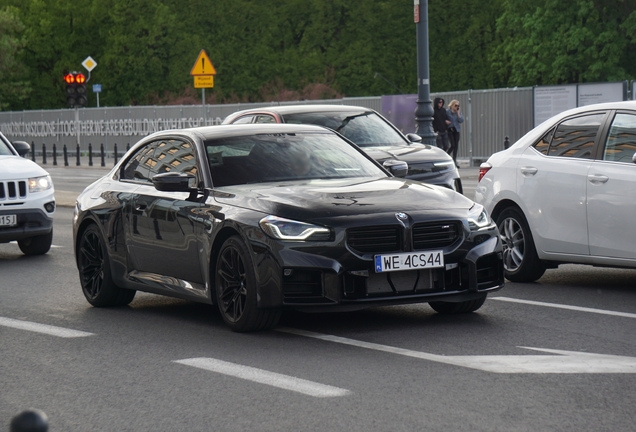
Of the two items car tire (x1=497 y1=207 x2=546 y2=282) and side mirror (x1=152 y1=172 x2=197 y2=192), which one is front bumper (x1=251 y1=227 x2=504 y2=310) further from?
car tire (x1=497 y1=207 x2=546 y2=282)

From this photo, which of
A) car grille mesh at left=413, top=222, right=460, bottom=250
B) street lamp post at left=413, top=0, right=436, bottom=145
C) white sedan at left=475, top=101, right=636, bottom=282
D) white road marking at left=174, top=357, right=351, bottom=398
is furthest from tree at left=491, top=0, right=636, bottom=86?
white road marking at left=174, top=357, right=351, bottom=398

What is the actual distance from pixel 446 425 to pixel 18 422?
3.08m

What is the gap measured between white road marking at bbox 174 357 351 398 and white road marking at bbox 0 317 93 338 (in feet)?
5.08

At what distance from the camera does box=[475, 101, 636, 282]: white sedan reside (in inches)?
390

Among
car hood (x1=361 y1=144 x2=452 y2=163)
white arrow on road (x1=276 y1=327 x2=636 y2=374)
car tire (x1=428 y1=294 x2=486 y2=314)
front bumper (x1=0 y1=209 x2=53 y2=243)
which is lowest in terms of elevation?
front bumper (x1=0 y1=209 x2=53 y2=243)

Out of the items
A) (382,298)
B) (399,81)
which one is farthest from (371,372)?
(399,81)

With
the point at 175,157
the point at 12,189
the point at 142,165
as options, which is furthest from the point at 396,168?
the point at 12,189

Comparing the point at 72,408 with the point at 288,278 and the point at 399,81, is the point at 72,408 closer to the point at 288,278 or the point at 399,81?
the point at 288,278

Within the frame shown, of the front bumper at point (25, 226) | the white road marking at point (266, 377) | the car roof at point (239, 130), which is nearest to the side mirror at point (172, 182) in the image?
the car roof at point (239, 130)

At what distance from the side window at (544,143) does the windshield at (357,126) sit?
5120 mm

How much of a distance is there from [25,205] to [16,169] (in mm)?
494

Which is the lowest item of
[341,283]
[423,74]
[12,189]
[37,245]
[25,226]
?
[37,245]

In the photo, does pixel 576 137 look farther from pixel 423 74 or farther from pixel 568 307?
pixel 423 74

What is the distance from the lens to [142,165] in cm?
1020
